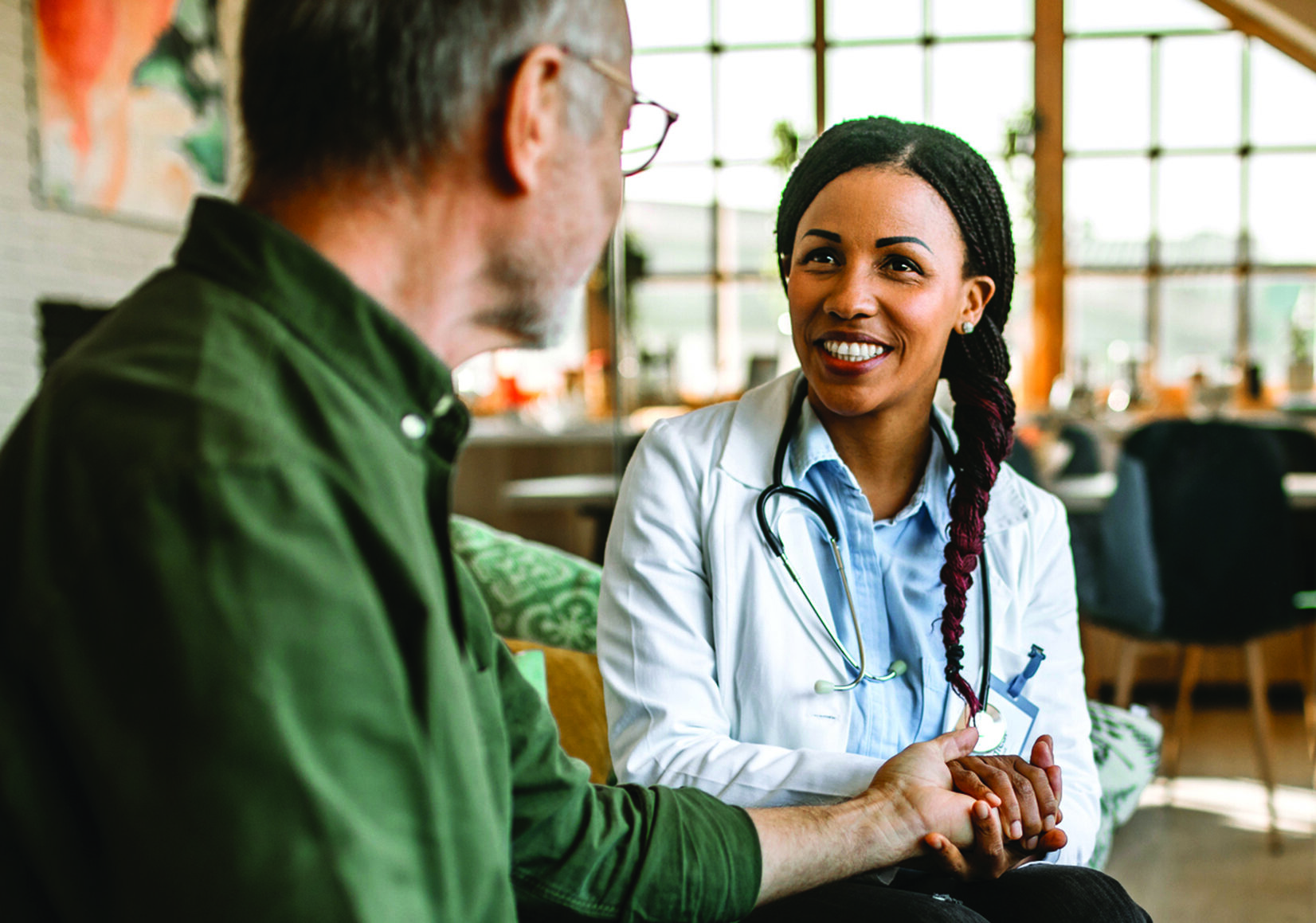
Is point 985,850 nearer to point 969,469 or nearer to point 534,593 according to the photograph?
point 969,469

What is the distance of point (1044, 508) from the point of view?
1421 millimetres

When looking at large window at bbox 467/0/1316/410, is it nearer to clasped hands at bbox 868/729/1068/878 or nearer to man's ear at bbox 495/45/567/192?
clasped hands at bbox 868/729/1068/878

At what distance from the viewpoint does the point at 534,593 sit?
178 cm

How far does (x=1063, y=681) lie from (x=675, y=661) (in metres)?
0.49

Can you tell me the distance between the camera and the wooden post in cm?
720

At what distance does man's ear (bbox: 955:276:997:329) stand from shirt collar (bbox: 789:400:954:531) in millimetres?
177

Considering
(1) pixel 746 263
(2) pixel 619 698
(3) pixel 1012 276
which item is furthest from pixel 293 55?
(1) pixel 746 263

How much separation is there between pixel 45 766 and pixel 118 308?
25cm

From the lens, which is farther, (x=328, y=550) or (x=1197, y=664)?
(x=1197, y=664)

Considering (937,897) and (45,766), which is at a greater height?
(45,766)

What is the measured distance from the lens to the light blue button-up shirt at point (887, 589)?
1266 mm

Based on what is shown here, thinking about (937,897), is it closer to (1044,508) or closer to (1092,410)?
(1044,508)

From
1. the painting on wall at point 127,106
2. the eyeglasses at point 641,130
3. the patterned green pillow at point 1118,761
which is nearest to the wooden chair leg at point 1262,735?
the patterned green pillow at point 1118,761

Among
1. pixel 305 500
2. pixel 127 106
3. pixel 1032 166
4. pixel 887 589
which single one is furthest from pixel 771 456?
pixel 1032 166
